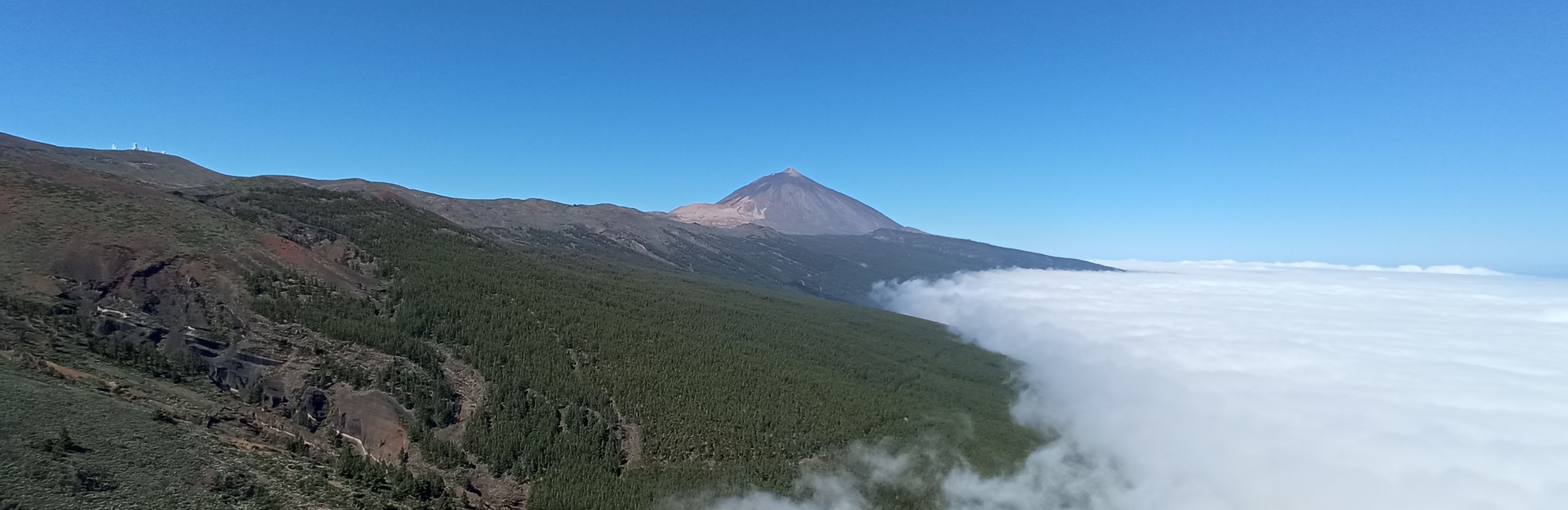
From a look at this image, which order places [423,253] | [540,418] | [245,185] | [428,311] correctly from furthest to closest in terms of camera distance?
1. [245,185]
2. [423,253]
3. [428,311]
4. [540,418]

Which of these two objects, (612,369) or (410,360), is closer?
(410,360)

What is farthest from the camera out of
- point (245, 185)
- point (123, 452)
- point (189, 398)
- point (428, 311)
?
point (245, 185)

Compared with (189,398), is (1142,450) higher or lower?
lower

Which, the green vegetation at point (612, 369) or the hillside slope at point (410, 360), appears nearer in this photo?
the hillside slope at point (410, 360)

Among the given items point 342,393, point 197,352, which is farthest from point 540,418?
point 197,352

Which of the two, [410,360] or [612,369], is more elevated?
[410,360]

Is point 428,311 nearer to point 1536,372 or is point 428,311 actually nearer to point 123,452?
Answer: point 123,452

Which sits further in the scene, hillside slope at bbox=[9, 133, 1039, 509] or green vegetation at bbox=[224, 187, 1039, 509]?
green vegetation at bbox=[224, 187, 1039, 509]

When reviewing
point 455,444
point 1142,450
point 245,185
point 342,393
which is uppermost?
point 245,185
